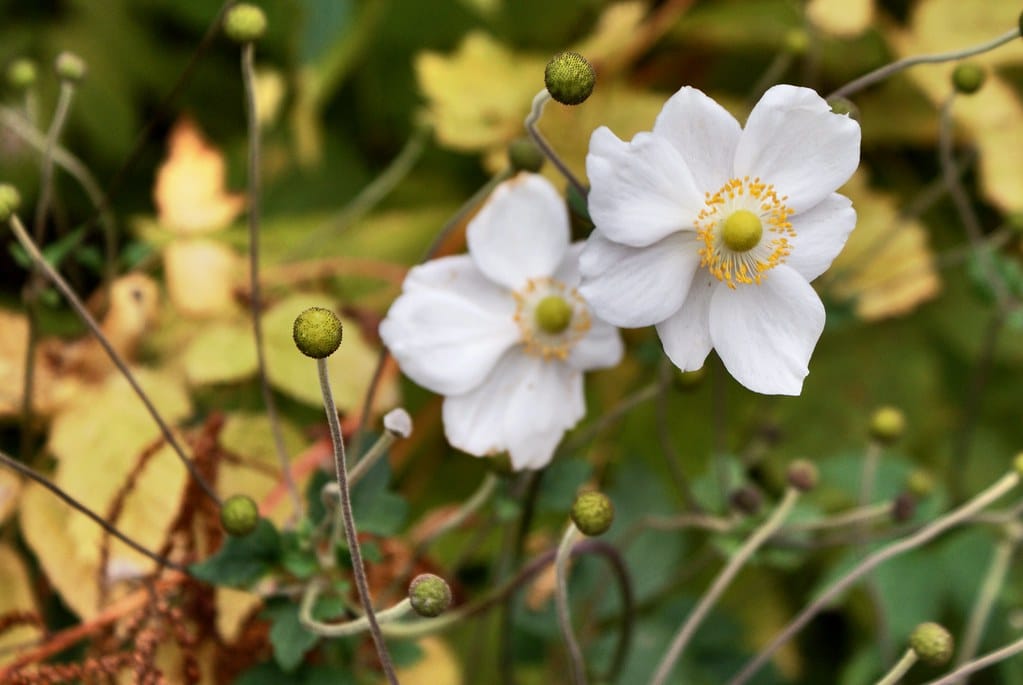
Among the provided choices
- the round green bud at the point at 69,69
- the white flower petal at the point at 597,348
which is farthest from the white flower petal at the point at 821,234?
the round green bud at the point at 69,69

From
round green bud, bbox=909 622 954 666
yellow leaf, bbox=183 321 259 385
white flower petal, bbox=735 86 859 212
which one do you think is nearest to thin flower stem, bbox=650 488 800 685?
round green bud, bbox=909 622 954 666

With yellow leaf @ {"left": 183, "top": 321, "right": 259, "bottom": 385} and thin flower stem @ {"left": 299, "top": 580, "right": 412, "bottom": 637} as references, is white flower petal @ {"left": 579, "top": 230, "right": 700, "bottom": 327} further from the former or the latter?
yellow leaf @ {"left": 183, "top": 321, "right": 259, "bottom": 385}

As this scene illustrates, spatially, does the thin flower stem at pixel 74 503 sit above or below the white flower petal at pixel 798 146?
below

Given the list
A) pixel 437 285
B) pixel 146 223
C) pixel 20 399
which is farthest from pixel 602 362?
pixel 146 223

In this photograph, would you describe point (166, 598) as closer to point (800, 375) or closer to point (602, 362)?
point (602, 362)

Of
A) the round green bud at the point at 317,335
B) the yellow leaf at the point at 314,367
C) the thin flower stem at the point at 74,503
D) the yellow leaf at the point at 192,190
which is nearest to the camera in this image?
the round green bud at the point at 317,335

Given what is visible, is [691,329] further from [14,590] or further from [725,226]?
[14,590]

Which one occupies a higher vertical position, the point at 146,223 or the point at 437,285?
the point at 146,223

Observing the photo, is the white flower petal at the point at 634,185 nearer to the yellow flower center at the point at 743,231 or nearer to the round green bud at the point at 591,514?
the yellow flower center at the point at 743,231
